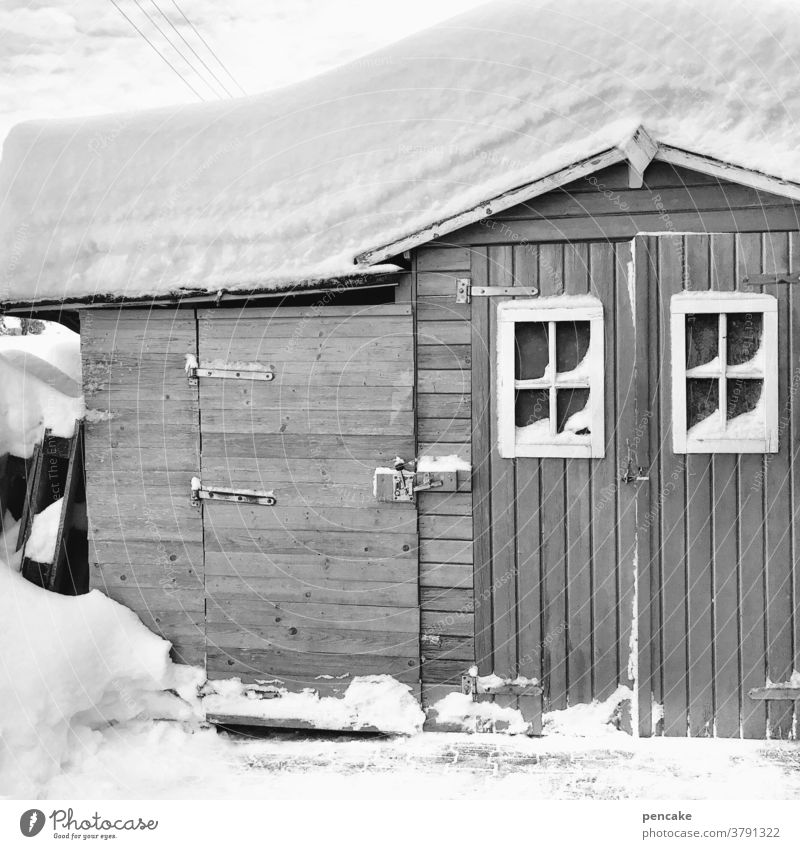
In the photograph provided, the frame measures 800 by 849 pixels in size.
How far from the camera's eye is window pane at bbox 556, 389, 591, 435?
409cm

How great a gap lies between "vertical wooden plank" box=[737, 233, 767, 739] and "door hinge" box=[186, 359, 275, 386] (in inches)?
105

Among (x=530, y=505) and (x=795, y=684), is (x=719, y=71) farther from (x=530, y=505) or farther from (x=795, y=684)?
(x=795, y=684)

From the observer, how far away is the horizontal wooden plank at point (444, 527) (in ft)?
13.8

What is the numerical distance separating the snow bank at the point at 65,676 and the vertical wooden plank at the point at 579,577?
2.21 meters

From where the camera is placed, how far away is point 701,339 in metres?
4.01

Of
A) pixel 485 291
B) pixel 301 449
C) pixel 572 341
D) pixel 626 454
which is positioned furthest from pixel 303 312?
pixel 626 454

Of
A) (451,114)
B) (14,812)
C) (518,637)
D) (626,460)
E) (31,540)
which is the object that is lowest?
(14,812)

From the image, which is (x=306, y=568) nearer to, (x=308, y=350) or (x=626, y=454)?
(x=308, y=350)

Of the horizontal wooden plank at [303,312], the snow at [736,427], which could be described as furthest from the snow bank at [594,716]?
the horizontal wooden plank at [303,312]

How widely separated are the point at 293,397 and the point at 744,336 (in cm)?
249

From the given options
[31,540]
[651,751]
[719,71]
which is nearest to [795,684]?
[651,751]

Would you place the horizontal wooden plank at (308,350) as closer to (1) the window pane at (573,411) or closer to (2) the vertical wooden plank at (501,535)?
(2) the vertical wooden plank at (501,535)

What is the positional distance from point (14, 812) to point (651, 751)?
3.21 m

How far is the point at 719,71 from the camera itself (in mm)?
4594
